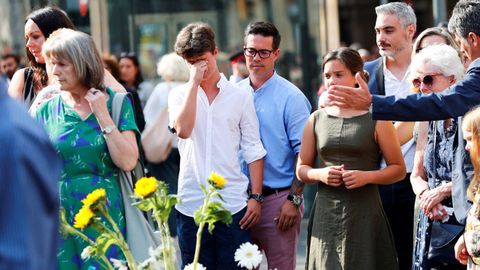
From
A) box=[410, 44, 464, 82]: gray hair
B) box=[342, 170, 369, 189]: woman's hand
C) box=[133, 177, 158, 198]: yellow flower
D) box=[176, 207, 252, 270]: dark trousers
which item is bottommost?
box=[176, 207, 252, 270]: dark trousers

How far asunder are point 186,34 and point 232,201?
0.93 metres

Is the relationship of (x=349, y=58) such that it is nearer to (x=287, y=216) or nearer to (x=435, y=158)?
(x=435, y=158)

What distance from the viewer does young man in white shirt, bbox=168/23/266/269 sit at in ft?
19.1

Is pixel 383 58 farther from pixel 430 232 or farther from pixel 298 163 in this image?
pixel 430 232

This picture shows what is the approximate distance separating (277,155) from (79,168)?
4.94ft

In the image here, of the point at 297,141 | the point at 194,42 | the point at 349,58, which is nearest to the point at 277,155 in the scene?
the point at 297,141

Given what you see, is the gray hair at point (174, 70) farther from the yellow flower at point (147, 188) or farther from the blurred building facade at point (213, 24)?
the yellow flower at point (147, 188)

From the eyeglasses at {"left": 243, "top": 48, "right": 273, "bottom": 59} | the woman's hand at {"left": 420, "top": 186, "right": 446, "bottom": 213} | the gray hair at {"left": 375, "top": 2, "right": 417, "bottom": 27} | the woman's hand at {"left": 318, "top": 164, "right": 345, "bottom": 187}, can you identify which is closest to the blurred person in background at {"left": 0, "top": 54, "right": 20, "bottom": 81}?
the gray hair at {"left": 375, "top": 2, "right": 417, "bottom": 27}

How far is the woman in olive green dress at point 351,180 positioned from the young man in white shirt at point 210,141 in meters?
0.39

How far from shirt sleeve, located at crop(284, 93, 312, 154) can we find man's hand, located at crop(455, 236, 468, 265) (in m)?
1.48

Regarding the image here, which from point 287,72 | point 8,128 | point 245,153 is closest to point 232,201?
point 245,153

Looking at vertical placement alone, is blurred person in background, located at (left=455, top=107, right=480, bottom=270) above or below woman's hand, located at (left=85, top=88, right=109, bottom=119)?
below

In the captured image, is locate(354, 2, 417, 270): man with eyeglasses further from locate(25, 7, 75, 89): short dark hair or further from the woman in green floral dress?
locate(25, 7, 75, 89): short dark hair

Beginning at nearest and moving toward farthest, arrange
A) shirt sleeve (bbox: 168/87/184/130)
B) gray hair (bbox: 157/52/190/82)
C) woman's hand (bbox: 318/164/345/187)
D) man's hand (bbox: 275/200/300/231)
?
woman's hand (bbox: 318/164/345/187), shirt sleeve (bbox: 168/87/184/130), man's hand (bbox: 275/200/300/231), gray hair (bbox: 157/52/190/82)
